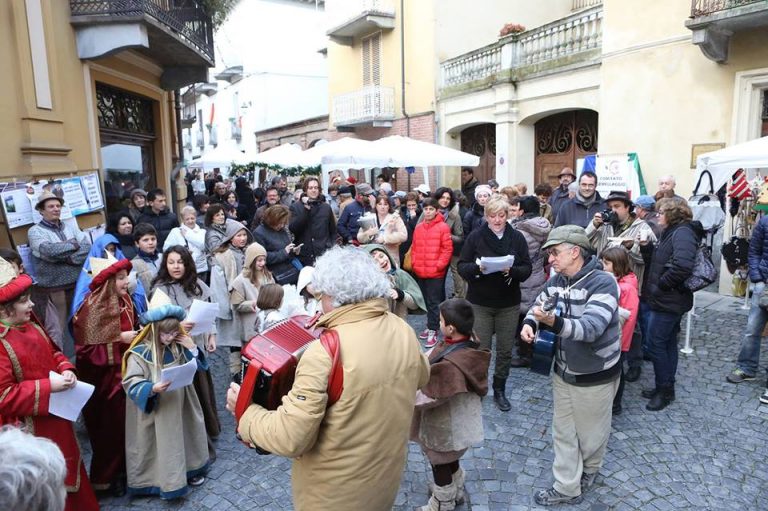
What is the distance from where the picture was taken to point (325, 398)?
6.32 feet

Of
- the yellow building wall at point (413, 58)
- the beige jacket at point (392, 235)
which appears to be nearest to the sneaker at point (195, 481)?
the beige jacket at point (392, 235)

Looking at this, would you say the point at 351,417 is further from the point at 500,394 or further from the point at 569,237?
the point at 500,394

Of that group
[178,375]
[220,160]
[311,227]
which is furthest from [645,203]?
[220,160]

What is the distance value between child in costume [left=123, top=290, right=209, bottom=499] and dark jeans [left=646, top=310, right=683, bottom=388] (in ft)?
12.2

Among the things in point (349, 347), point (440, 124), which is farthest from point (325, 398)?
point (440, 124)

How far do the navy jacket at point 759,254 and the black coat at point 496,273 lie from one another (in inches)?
90.1

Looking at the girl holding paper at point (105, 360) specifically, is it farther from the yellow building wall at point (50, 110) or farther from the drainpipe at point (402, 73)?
the drainpipe at point (402, 73)

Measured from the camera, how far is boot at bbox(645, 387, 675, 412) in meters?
4.74

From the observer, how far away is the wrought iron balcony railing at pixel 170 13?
6621 millimetres

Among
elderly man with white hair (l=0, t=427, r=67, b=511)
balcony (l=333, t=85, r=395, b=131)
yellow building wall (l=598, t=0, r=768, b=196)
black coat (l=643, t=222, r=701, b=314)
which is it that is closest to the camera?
elderly man with white hair (l=0, t=427, r=67, b=511)

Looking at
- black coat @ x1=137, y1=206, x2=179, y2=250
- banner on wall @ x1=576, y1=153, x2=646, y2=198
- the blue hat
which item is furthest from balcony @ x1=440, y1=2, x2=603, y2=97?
black coat @ x1=137, y1=206, x2=179, y2=250

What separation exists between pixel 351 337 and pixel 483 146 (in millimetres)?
14849

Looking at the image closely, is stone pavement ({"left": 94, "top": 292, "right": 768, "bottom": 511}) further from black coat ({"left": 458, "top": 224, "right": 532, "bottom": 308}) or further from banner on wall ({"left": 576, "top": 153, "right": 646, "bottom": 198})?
banner on wall ({"left": 576, "top": 153, "right": 646, "bottom": 198})

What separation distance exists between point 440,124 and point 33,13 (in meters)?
12.4
